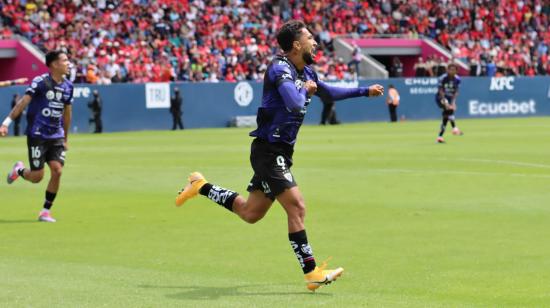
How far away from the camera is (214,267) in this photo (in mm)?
10555

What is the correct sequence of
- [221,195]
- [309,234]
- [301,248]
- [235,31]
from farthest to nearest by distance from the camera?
[235,31] < [309,234] < [221,195] < [301,248]

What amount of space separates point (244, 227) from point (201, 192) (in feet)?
10.4

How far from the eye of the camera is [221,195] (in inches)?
409

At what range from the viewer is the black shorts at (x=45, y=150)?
1495cm

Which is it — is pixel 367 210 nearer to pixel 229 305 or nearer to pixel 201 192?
pixel 201 192

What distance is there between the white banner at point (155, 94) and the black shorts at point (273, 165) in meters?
36.3

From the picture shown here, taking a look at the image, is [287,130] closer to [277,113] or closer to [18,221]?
[277,113]

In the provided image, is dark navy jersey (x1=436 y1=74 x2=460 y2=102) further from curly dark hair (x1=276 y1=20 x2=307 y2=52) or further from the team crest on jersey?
curly dark hair (x1=276 y1=20 x2=307 y2=52)

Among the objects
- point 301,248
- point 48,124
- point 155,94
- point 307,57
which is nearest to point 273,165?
point 301,248

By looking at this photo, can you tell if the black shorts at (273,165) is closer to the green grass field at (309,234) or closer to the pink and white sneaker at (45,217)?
the green grass field at (309,234)

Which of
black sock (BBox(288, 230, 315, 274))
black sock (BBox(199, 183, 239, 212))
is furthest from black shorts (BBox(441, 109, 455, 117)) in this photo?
black sock (BBox(288, 230, 315, 274))

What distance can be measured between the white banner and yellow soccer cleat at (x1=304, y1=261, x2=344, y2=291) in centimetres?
3693

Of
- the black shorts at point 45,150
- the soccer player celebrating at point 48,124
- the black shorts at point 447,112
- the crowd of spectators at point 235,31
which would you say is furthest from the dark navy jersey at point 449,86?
the black shorts at point 45,150

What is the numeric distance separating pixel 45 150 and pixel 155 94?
30688 millimetres
